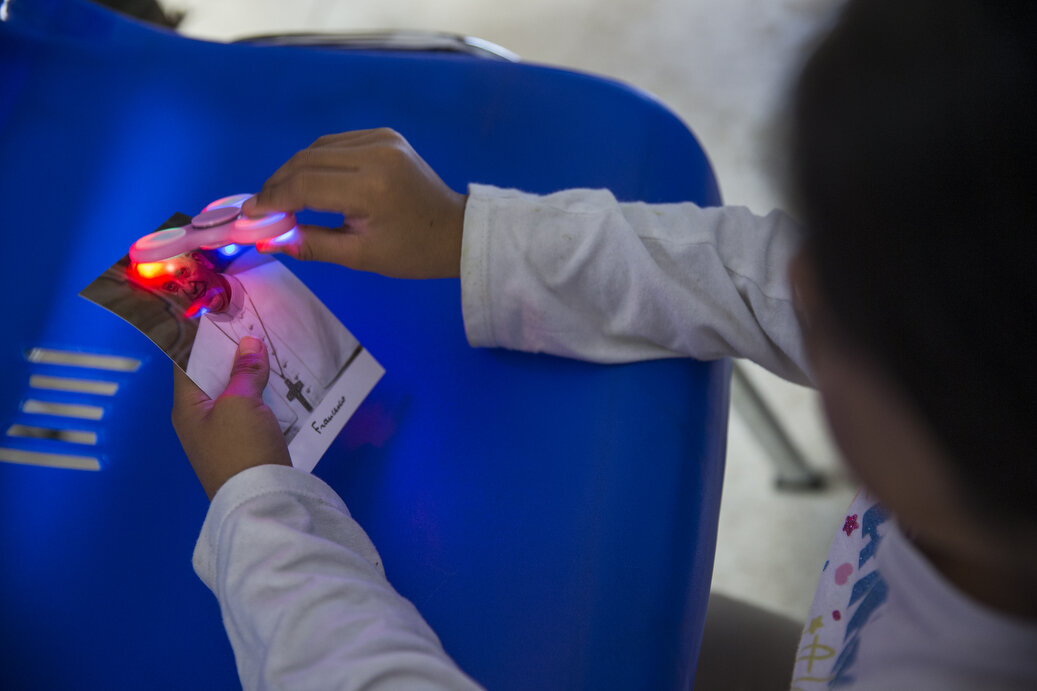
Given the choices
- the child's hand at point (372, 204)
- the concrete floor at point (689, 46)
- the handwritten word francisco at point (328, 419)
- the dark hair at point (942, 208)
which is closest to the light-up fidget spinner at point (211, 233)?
the child's hand at point (372, 204)

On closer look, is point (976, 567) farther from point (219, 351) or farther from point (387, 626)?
point (219, 351)

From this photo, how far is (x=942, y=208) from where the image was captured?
0.24 meters

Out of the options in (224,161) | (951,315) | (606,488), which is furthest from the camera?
(224,161)

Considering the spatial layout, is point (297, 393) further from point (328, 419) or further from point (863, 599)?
point (863, 599)

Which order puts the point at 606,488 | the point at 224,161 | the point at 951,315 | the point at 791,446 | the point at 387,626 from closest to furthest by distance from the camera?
the point at 951,315
the point at 387,626
the point at 606,488
the point at 224,161
the point at 791,446

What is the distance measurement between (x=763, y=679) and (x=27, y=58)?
2.49 ft

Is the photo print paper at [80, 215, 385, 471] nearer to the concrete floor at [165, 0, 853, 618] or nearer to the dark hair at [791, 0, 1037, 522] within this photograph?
the dark hair at [791, 0, 1037, 522]

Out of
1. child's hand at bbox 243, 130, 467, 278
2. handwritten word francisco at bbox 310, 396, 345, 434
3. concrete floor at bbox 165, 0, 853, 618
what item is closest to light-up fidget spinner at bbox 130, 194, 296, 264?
child's hand at bbox 243, 130, 467, 278

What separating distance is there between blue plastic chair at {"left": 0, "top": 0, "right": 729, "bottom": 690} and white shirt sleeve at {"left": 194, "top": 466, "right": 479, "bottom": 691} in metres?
0.07

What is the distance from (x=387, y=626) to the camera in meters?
0.38

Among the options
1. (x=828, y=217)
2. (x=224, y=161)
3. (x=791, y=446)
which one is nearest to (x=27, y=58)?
(x=224, y=161)

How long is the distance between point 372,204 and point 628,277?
0.16 metres

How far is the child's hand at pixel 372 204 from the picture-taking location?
19.1 inches

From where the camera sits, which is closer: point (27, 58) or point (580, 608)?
point (580, 608)
